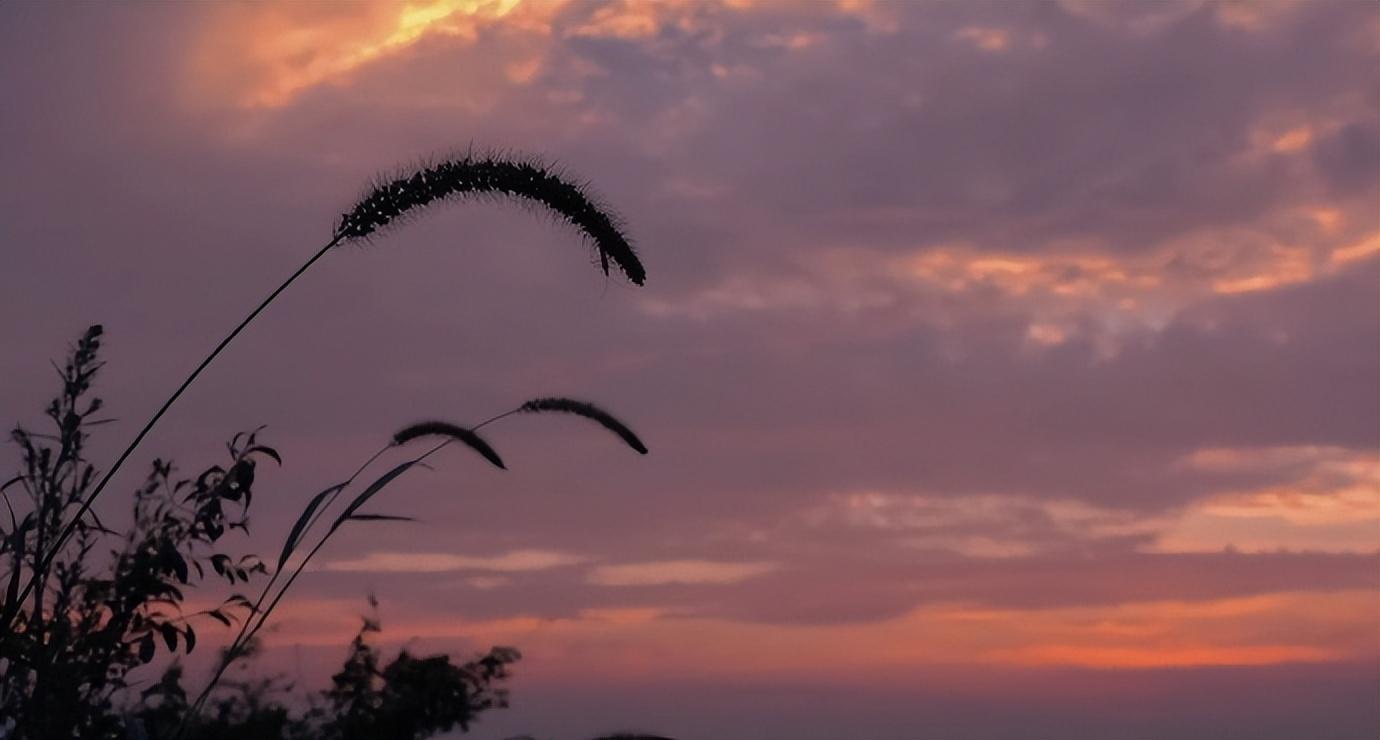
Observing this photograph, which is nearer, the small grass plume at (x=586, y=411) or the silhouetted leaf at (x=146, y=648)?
the small grass plume at (x=586, y=411)

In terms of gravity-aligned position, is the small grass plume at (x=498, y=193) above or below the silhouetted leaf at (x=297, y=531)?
above

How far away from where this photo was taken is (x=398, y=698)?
7477 mm

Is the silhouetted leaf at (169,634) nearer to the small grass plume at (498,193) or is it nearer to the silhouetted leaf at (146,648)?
the silhouetted leaf at (146,648)

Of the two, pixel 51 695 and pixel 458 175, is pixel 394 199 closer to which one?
pixel 458 175

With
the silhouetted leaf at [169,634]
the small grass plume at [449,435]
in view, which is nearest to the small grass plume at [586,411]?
the small grass plume at [449,435]

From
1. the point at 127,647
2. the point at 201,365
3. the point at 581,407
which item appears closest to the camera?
the point at 201,365

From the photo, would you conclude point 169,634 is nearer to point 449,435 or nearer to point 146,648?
point 146,648

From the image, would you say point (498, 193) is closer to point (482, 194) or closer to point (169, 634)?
point (482, 194)

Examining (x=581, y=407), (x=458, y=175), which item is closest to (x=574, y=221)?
(x=458, y=175)

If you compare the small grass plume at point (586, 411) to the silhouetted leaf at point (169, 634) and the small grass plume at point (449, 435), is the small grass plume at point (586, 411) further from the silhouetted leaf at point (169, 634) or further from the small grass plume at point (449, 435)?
the silhouetted leaf at point (169, 634)

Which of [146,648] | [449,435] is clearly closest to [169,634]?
[146,648]

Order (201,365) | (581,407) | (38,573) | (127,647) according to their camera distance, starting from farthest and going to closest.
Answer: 1. (127,647)
2. (581,407)
3. (38,573)
4. (201,365)

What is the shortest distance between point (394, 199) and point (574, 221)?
27.2 inches

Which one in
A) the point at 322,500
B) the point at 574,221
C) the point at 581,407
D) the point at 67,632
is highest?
the point at 574,221
